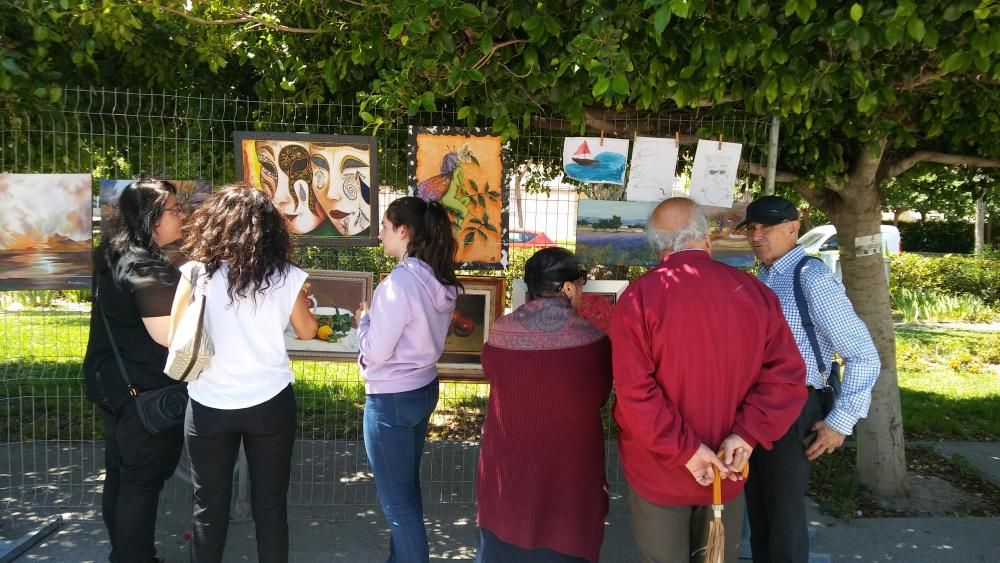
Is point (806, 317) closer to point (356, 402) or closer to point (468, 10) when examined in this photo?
point (468, 10)

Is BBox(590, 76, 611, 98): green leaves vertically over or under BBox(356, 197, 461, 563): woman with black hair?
over

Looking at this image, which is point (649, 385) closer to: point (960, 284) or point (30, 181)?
point (30, 181)

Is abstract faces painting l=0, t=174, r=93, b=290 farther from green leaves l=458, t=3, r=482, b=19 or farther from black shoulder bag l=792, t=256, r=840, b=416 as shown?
black shoulder bag l=792, t=256, r=840, b=416

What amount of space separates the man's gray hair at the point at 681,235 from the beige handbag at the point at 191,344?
1.73 metres

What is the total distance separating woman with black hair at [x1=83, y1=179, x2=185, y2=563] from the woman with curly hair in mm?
217

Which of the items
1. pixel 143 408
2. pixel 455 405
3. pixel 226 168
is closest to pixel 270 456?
pixel 143 408

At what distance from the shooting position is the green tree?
10.5ft

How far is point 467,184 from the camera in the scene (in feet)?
14.4

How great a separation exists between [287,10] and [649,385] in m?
3.27

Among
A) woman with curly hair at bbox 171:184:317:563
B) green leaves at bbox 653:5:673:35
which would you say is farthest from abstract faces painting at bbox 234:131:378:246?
green leaves at bbox 653:5:673:35

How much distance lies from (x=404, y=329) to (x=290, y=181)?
5.19 ft

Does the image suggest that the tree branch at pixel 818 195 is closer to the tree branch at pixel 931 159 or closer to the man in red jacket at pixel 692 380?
the tree branch at pixel 931 159

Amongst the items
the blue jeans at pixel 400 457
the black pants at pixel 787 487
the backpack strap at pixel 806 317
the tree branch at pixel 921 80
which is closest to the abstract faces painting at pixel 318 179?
the blue jeans at pixel 400 457

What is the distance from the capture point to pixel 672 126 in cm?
487
